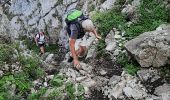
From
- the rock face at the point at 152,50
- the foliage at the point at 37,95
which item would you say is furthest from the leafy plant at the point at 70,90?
the rock face at the point at 152,50

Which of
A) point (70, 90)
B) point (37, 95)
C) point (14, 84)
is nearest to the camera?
point (37, 95)

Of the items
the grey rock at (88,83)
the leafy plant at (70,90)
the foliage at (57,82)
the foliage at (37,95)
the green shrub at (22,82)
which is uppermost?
the green shrub at (22,82)

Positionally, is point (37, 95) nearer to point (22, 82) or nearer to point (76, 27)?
point (22, 82)

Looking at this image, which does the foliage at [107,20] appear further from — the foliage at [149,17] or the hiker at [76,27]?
the hiker at [76,27]

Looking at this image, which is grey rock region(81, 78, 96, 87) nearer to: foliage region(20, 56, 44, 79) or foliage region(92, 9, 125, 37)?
foliage region(20, 56, 44, 79)

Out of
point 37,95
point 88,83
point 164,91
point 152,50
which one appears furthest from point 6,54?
point 164,91

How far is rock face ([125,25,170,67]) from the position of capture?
30.3ft

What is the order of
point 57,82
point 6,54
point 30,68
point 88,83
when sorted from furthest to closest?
point 6,54 < point 30,68 < point 88,83 < point 57,82

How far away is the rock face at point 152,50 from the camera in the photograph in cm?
923

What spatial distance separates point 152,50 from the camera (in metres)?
9.40

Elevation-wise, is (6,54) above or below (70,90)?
above

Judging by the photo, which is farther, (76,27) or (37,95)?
(76,27)

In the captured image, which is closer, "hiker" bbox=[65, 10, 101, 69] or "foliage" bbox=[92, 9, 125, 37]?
"hiker" bbox=[65, 10, 101, 69]

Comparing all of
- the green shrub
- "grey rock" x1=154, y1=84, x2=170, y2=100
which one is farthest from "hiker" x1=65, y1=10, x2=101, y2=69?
"grey rock" x1=154, y1=84, x2=170, y2=100
